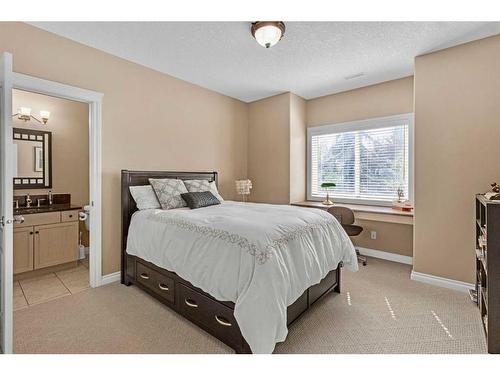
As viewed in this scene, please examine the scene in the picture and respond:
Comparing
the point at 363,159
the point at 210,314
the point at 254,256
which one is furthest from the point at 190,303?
the point at 363,159

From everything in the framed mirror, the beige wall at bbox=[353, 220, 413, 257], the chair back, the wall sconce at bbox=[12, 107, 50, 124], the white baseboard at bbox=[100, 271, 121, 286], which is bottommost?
the white baseboard at bbox=[100, 271, 121, 286]

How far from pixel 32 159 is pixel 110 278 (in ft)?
7.04

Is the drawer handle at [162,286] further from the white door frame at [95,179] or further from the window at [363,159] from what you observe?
the window at [363,159]

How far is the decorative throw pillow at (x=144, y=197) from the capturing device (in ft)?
9.20

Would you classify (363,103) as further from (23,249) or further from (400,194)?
(23,249)

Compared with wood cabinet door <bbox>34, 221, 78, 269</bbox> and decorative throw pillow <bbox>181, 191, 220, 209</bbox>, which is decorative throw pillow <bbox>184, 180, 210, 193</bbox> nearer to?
decorative throw pillow <bbox>181, 191, 220, 209</bbox>

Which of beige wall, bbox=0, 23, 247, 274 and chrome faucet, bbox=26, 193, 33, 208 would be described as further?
chrome faucet, bbox=26, 193, 33, 208

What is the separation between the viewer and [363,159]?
4.05m

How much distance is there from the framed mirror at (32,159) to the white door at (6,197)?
2.51 meters

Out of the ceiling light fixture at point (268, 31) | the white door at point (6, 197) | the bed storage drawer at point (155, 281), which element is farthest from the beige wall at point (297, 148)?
the white door at point (6, 197)

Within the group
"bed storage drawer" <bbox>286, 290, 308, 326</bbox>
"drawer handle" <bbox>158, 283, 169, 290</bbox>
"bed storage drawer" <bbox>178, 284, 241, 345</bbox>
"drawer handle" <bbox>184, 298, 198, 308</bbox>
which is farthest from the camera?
"drawer handle" <bbox>158, 283, 169, 290</bbox>

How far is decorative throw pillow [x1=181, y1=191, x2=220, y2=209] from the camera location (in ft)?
9.41

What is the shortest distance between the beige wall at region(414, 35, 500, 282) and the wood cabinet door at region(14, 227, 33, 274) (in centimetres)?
467

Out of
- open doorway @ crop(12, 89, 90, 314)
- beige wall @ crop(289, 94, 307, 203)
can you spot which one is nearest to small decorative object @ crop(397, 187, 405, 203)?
beige wall @ crop(289, 94, 307, 203)
